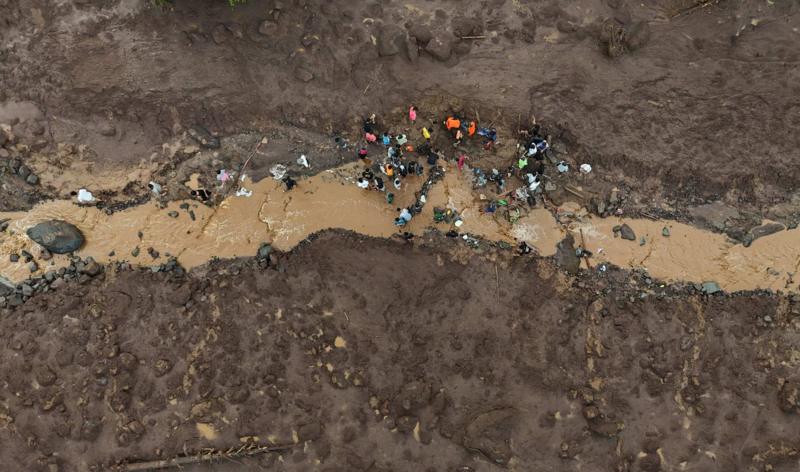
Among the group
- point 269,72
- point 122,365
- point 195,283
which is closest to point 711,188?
point 269,72

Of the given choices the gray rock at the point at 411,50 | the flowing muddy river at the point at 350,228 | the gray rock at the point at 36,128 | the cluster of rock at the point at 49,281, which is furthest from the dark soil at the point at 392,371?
the gray rock at the point at 411,50

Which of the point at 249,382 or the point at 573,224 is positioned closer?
the point at 249,382

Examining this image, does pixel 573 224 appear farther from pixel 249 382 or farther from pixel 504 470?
pixel 249 382

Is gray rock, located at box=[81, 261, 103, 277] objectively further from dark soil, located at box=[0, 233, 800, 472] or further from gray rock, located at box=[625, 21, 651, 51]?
gray rock, located at box=[625, 21, 651, 51]

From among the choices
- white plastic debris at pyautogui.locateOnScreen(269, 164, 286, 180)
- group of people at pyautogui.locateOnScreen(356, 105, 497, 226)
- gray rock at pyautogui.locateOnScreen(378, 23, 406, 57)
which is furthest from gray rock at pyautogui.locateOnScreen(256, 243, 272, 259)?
gray rock at pyautogui.locateOnScreen(378, 23, 406, 57)

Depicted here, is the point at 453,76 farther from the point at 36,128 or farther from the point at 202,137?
the point at 36,128

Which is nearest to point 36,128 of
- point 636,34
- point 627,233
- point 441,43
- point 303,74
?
point 303,74

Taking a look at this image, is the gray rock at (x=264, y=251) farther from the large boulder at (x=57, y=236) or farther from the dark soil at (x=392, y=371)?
the large boulder at (x=57, y=236)
